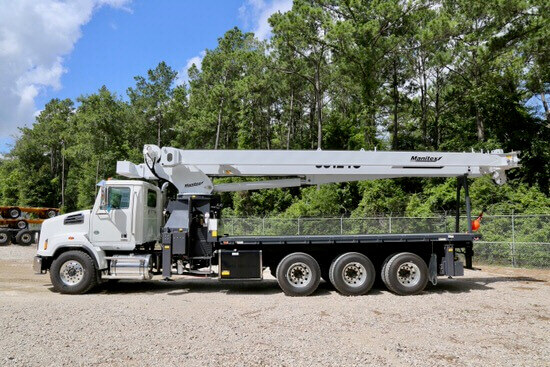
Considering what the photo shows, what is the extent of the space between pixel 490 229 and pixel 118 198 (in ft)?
47.5

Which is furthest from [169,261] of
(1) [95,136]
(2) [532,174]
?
(1) [95,136]

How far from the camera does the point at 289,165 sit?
10.6 meters

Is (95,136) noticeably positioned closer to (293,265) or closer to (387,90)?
(387,90)

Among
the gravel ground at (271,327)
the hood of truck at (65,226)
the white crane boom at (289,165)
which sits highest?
the white crane boom at (289,165)

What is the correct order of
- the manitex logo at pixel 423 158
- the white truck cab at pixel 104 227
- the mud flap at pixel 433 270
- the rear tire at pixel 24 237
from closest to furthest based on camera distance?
the white truck cab at pixel 104 227, the mud flap at pixel 433 270, the manitex logo at pixel 423 158, the rear tire at pixel 24 237

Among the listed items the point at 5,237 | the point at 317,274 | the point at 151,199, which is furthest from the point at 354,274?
the point at 5,237

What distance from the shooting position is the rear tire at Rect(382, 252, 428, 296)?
1015cm

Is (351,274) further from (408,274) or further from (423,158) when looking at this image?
(423,158)

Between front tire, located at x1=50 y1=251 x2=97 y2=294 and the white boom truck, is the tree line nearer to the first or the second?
the white boom truck

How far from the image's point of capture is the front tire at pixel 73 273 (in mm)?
9977

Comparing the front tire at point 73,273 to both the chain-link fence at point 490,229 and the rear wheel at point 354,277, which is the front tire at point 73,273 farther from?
the rear wheel at point 354,277

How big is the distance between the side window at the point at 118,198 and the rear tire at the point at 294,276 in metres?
4.03

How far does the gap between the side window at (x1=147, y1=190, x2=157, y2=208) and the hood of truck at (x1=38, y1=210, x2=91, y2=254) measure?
A: 1.44 m

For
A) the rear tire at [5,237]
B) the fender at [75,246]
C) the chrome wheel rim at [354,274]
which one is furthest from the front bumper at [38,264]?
the rear tire at [5,237]
